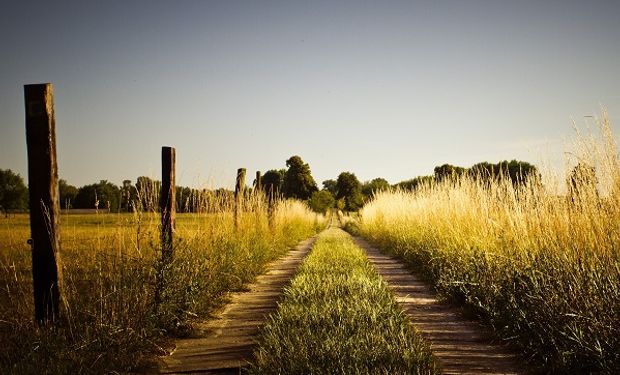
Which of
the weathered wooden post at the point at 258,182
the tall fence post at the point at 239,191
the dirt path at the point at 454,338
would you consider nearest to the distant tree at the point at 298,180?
the weathered wooden post at the point at 258,182

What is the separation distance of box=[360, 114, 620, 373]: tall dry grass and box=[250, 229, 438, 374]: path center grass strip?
904 mm

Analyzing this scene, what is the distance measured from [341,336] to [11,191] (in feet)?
206

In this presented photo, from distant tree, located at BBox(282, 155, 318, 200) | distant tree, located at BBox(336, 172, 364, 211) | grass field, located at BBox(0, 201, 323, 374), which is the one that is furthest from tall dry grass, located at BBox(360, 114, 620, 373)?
distant tree, located at BBox(336, 172, 364, 211)

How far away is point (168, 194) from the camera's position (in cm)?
461

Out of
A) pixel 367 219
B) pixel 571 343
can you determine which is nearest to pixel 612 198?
pixel 571 343

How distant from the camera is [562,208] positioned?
13.2ft

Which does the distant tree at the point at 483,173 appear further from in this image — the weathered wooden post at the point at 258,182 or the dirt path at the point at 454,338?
the weathered wooden post at the point at 258,182

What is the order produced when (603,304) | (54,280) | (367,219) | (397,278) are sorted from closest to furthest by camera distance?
1. (603,304)
2. (54,280)
3. (397,278)
4. (367,219)

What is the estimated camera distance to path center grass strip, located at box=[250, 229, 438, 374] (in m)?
2.50

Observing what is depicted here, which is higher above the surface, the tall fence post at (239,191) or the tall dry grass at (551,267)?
the tall fence post at (239,191)

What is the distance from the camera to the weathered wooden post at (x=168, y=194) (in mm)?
4324

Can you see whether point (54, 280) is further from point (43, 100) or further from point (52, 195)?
point (43, 100)

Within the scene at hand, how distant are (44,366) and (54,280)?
0.77m

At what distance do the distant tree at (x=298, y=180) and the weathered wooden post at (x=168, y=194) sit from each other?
45.2 metres
